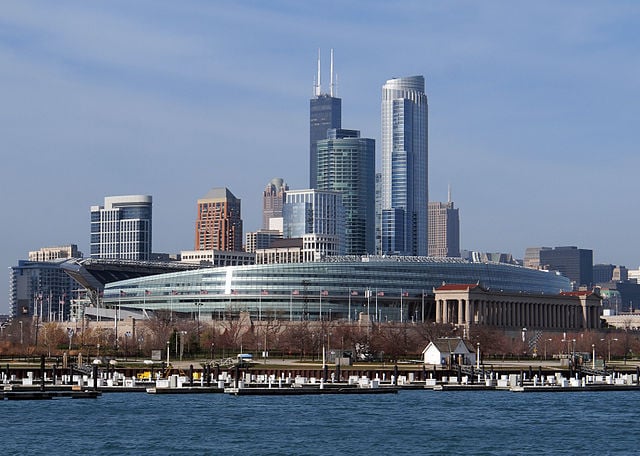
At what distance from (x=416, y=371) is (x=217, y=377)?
89.3 feet

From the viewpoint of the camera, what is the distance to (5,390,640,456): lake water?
109 metres

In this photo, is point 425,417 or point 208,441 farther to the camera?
point 425,417

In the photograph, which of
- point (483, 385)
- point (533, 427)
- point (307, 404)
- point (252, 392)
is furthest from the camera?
point (483, 385)

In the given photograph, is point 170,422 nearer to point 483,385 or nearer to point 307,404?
point 307,404

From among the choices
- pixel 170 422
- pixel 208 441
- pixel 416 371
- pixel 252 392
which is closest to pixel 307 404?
pixel 252 392

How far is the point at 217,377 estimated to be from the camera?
6900 inches

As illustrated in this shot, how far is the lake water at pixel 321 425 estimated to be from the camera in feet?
358

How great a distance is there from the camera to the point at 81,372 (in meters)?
176

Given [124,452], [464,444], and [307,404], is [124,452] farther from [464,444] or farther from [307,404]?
[307,404]

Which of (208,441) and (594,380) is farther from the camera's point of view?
(594,380)

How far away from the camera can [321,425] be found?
4867 inches

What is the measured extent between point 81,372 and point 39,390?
24258 millimetres

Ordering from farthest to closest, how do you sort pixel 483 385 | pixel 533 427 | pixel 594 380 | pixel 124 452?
pixel 594 380
pixel 483 385
pixel 533 427
pixel 124 452

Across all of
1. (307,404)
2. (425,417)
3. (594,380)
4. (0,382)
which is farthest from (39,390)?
(594,380)
